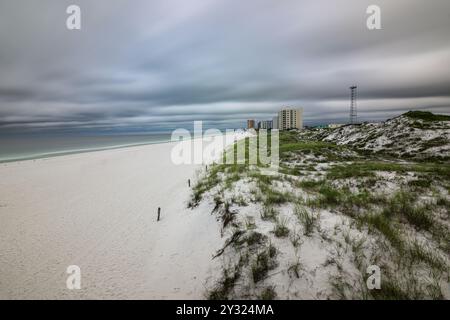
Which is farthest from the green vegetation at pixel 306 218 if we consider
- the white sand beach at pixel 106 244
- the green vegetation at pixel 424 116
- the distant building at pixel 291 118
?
the distant building at pixel 291 118

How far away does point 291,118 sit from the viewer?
611 ft

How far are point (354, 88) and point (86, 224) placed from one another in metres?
77.9

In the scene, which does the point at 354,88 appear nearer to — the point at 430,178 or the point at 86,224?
the point at 430,178

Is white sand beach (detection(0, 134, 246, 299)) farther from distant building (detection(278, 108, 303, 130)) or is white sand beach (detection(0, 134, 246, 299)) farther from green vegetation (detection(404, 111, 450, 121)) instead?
distant building (detection(278, 108, 303, 130))

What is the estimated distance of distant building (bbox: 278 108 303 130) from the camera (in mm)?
184875

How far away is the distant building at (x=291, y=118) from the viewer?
18488 cm

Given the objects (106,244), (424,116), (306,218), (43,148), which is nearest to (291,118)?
(424,116)

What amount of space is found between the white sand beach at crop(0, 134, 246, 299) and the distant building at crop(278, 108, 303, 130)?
184395 millimetres

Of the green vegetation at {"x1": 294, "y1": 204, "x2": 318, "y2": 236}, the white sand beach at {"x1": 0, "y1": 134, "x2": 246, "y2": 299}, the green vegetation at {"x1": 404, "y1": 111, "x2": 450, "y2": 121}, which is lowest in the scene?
the white sand beach at {"x1": 0, "y1": 134, "x2": 246, "y2": 299}

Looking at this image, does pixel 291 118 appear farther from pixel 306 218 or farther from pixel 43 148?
pixel 306 218

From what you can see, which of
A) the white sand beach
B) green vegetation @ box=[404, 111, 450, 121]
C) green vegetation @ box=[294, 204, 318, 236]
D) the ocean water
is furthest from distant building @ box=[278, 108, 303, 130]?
green vegetation @ box=[294, 204, 318, 236]
